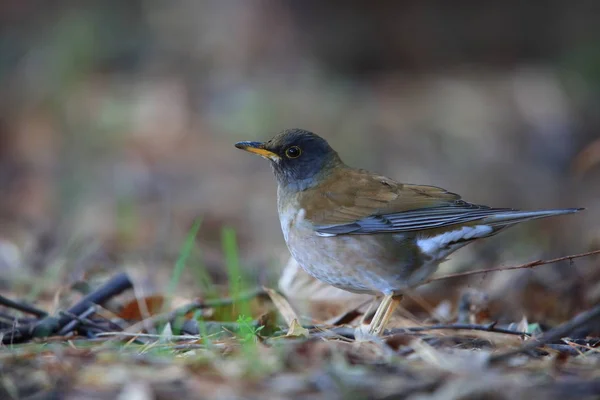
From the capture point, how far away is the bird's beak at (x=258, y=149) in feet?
17.5

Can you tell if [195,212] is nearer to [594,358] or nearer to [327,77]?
[327,77]

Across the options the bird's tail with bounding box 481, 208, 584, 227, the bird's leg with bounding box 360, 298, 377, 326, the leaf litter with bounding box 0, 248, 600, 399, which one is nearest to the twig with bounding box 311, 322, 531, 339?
the leaf litter with bounding box 0, 248, 600, 399

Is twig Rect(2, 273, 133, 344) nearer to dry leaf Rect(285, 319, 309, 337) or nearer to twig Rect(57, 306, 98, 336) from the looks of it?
twig Rect(57, 306, 98, 336)

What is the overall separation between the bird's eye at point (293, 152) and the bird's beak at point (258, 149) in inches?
2.8

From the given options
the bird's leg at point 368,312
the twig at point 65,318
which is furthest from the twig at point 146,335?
the bird's leg at point 368,312

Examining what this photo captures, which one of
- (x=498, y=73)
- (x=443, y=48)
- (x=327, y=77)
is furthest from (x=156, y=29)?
(x=498, y=73)

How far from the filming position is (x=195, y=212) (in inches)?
369

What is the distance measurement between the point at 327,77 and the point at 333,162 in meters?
8.63

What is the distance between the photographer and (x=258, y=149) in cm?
547

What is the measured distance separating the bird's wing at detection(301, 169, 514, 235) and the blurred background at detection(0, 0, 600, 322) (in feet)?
3.80

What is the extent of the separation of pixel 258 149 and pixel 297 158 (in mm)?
285

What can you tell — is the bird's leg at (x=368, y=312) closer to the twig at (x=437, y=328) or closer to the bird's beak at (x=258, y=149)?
the twig at (x=437, y=328)

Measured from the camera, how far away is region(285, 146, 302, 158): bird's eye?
5.55 meters

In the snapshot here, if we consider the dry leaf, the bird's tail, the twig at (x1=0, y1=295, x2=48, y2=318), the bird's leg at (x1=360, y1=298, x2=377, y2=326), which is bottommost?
the bird's leg at (x1=360, y1=298, x2=377, y2=326)
